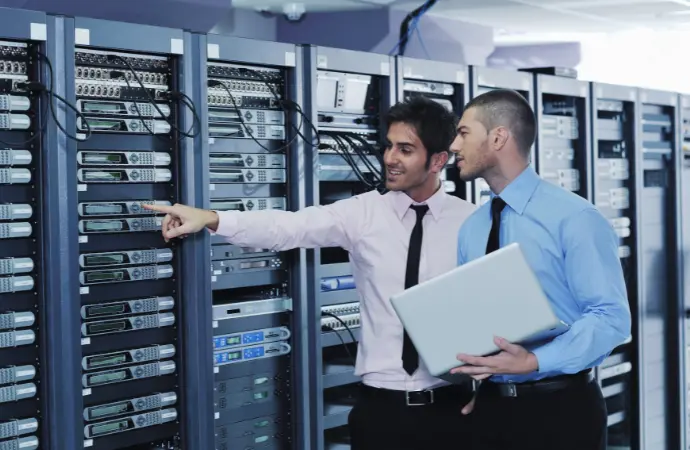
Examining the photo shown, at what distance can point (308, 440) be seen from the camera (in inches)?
135

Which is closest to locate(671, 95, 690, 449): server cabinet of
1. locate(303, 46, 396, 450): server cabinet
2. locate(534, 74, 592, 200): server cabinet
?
locate(534, 74, 592, 200): server cabinet

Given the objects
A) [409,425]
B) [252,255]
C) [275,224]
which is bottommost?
[409,425]

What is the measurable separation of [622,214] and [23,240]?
3270 millimetres

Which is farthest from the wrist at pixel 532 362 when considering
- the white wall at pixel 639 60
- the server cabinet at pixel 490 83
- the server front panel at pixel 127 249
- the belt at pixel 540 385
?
the white wall at pixel 639 60

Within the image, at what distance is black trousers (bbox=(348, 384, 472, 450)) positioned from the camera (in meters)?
2.84

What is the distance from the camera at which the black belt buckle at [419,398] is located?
9.37 ft

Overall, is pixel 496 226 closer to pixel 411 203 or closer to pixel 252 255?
pixel 411 203

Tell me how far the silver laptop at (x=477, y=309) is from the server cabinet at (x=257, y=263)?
1028 mm

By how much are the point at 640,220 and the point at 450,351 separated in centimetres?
306

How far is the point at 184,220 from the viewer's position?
2820mm

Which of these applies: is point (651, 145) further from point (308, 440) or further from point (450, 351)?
point (450, 351)

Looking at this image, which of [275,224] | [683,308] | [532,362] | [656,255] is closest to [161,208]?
[275,224]

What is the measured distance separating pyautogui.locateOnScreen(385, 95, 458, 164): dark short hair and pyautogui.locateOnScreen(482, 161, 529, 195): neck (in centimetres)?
40

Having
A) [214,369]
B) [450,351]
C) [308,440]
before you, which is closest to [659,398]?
[308,440]
